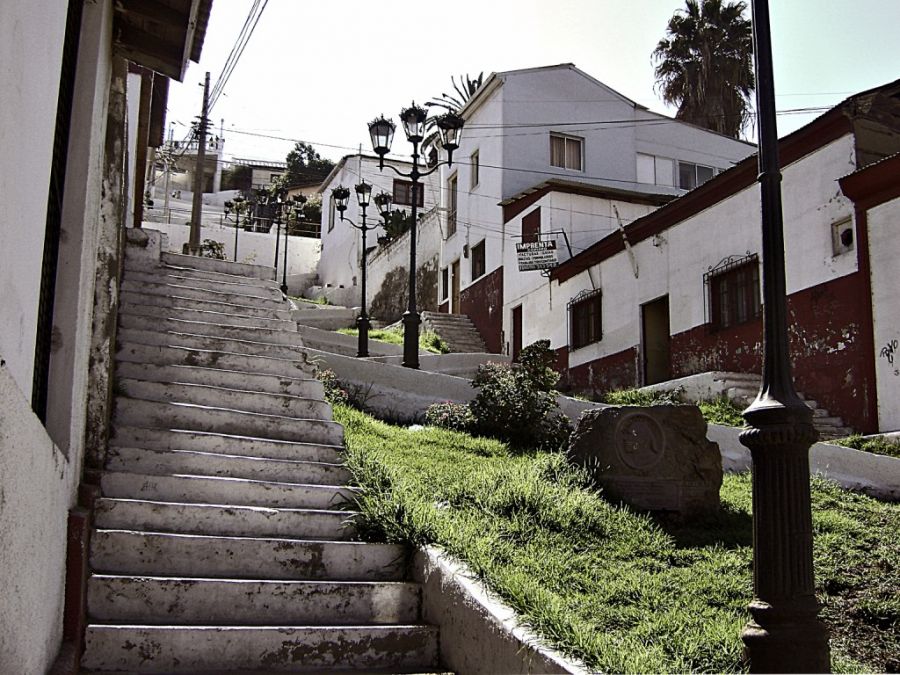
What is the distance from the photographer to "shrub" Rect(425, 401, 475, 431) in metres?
11.7

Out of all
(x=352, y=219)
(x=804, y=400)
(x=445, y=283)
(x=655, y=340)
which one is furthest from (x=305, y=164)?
(x=804, y=400)

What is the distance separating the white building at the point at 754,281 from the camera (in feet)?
39.9

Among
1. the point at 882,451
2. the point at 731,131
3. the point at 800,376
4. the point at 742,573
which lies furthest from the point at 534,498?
the point at 731,131

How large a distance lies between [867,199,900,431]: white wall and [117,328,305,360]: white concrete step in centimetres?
772

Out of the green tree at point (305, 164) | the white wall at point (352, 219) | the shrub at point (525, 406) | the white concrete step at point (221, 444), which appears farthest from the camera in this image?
the green tree at point (305, 164)

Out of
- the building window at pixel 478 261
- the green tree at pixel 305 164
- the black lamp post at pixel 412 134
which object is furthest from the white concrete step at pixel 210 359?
the green tree at pixel 305 164

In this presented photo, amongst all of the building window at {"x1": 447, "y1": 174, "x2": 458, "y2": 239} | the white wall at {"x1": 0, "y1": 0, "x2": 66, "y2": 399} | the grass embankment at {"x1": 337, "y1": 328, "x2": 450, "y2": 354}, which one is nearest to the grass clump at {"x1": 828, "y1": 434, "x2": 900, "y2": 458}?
the white wall at {"x1": 0, "y1": 0, "x2": 66, "y2": 399}

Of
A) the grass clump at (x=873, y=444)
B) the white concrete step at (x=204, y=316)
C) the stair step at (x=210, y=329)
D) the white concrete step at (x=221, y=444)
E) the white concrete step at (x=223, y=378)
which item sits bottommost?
the white concrete step at (x=221, y=444)

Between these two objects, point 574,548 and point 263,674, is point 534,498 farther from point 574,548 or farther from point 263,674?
point 263,674

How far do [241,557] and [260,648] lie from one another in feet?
2.87

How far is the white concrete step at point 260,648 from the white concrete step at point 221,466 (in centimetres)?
174

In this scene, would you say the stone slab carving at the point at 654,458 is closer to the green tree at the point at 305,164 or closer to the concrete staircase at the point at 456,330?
the concrete staircase at the point at 456,330

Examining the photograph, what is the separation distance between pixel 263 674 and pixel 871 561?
4374mm

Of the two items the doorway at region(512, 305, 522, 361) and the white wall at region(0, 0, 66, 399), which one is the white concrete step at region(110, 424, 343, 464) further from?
the doorway at region(512, 305, 522, 361)
